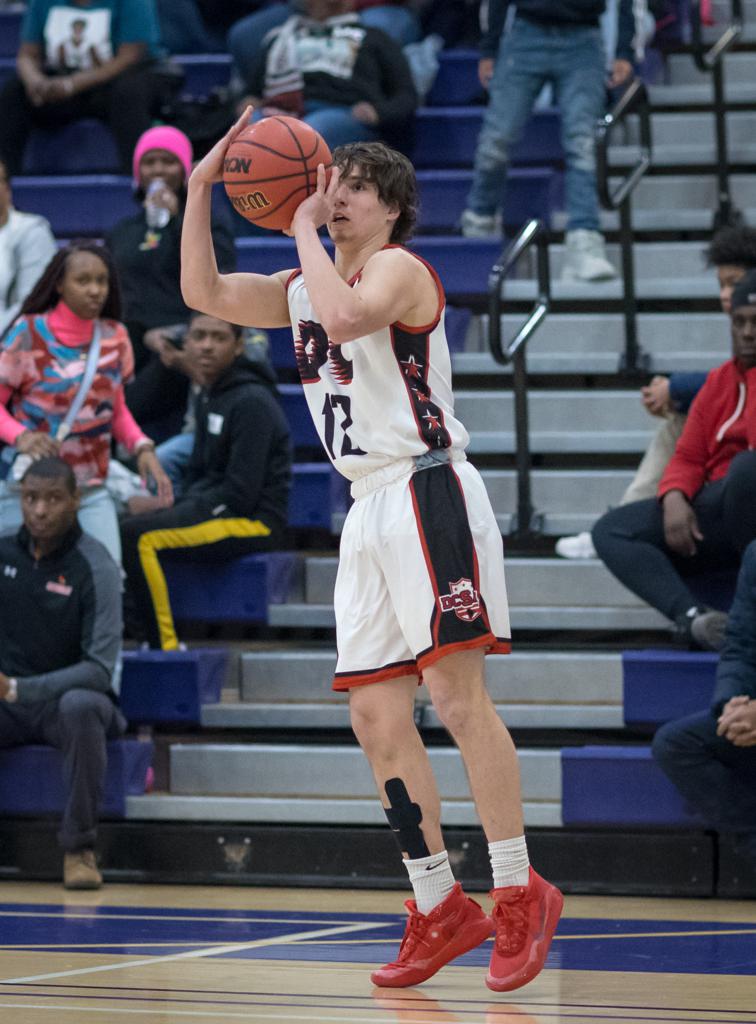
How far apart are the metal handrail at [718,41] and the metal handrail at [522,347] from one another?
6.15 ft

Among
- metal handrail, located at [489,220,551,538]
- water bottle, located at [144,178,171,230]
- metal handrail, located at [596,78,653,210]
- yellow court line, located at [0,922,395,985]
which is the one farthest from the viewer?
water bottle, located at [144,178,171,230]

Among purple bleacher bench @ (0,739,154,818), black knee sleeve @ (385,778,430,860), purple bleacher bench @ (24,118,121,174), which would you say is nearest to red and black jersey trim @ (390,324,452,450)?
black knee sleeve @ (385,778,430,860)

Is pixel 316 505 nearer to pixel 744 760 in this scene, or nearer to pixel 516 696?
pixel 516 696

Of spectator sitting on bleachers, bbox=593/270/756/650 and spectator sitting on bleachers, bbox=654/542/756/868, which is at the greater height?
spectator sitting on bleachers, bbox=593/270/756/650

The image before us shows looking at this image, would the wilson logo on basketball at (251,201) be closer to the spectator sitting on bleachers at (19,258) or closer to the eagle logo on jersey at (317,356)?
the eagle logo on jersey at (317,356)

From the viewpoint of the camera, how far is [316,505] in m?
6.96

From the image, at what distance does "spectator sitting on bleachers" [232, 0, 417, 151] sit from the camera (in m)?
8.30

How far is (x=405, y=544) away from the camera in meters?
3.76

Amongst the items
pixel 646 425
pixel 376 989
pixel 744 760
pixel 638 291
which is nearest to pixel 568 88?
pixel 638 291

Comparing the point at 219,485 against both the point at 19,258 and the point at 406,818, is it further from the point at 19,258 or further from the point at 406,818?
the point at 406,818

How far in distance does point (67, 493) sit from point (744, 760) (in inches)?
92.8

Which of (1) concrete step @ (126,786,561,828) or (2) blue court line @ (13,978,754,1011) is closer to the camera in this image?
(2) blue court line @ (13,978,754,1011)

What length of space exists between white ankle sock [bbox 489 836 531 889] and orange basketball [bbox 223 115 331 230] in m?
1.43

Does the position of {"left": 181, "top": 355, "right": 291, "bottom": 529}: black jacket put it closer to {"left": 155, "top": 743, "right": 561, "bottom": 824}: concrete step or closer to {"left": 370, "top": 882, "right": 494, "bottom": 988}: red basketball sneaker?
{"left": 155, "top": 743, "right": 561, "bottom": 824}: concrete step
